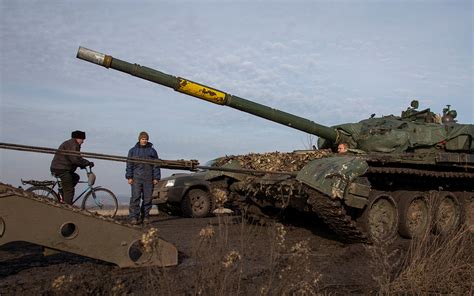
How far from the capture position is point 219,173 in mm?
9258

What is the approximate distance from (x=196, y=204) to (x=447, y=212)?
5.65 m

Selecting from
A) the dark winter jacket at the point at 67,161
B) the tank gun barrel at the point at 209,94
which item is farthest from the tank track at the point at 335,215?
the dark winter jacket at the point at 67,161

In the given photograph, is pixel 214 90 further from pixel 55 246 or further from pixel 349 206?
pixel 55 246

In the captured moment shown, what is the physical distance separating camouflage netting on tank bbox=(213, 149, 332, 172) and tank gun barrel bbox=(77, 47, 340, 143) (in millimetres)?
568

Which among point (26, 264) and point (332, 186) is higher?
point (332, 186)

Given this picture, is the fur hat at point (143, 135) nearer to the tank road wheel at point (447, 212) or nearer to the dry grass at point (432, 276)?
the tank road wheel at point (447, 212)

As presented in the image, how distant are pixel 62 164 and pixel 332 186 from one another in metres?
5.13

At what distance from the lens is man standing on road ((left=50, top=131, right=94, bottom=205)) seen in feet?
30.2

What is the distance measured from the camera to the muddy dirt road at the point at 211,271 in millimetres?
3211

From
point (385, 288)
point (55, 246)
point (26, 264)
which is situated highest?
point (385, 288)

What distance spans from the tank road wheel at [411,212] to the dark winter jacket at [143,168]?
4378mm

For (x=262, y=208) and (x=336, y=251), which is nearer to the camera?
(x=336, y=251)

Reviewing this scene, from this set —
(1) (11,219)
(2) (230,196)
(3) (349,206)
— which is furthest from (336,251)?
(1) (11,219)


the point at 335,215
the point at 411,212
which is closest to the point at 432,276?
the point at 335,215
